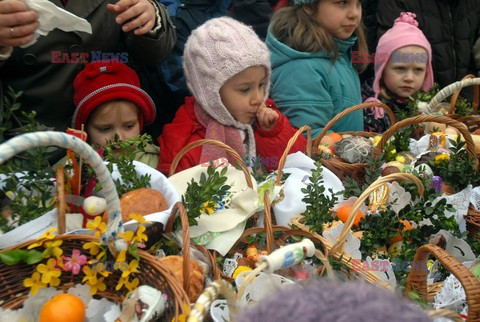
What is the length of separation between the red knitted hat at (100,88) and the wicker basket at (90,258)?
0.80 m

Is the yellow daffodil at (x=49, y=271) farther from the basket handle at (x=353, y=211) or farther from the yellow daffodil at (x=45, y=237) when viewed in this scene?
the basket handle at (x=353, y=211)

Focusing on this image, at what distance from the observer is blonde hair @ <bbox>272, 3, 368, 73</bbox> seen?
8.73 feet

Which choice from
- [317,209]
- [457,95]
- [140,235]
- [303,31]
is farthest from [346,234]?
[303,31]

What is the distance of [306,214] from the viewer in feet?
4.98

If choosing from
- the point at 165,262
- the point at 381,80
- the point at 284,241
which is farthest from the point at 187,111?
the point at 381,80

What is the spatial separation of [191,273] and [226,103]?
1070 mm

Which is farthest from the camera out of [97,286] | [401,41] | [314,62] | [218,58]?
[401,41]

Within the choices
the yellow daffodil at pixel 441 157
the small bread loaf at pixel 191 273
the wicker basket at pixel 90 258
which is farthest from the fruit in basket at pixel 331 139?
the wicker basket at pixel 90 258

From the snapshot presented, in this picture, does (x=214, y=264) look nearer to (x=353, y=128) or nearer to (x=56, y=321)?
(x=56, y=321)

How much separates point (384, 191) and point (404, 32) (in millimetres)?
1758

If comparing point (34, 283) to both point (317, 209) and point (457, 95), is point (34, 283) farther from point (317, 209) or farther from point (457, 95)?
point (457, 95)

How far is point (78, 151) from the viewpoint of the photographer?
101cm

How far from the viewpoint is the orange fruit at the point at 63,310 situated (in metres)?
1.12

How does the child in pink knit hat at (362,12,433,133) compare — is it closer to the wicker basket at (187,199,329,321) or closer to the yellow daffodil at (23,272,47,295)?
the wicker basket at (187,199,329,321)
